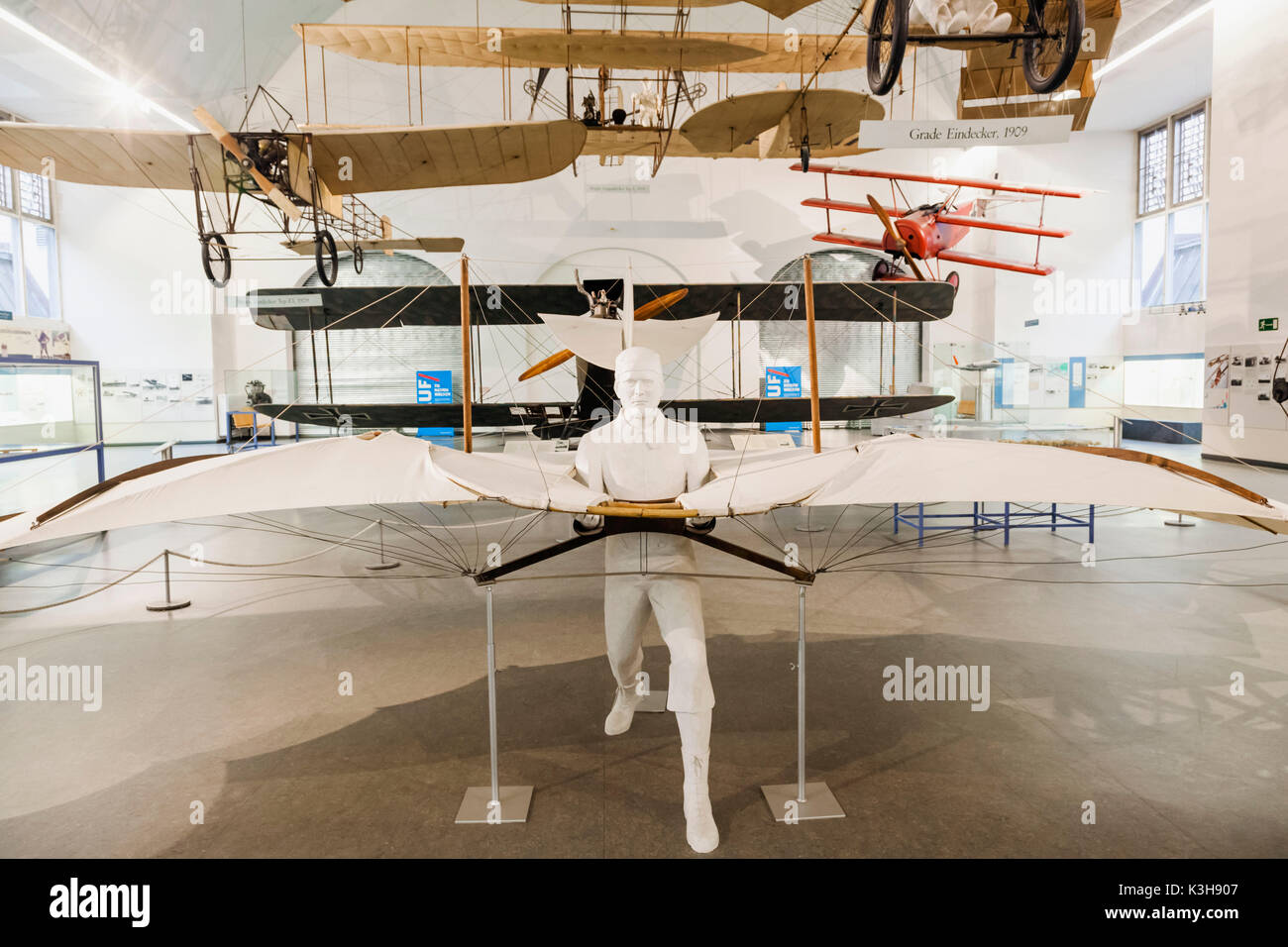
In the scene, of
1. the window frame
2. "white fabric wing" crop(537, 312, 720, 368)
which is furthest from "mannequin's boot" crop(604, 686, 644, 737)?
the window frame

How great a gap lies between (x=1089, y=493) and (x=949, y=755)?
3.87ft

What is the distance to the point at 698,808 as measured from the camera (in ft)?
7.29

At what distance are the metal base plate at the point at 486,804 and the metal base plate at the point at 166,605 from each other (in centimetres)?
341

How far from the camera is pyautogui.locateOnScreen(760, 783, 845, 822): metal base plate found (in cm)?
236

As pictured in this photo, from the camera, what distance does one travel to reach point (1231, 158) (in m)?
9.19

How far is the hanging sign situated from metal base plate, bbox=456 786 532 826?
14.1 feet

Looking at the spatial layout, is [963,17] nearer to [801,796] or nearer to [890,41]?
[890,41]

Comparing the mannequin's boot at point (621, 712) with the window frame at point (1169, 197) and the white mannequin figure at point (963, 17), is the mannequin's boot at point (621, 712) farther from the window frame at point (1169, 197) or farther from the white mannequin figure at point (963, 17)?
the window frame at point (1169, 197)

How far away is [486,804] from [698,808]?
75 centimetres

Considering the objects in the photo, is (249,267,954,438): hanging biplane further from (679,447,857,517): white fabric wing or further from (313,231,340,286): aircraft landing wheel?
(679,447,857,517): white fabric wing

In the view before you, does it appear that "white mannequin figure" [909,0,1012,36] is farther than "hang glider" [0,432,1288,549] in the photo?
Yes

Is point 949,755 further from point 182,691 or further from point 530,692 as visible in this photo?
point 182,691

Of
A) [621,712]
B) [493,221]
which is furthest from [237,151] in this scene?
[493,221]
